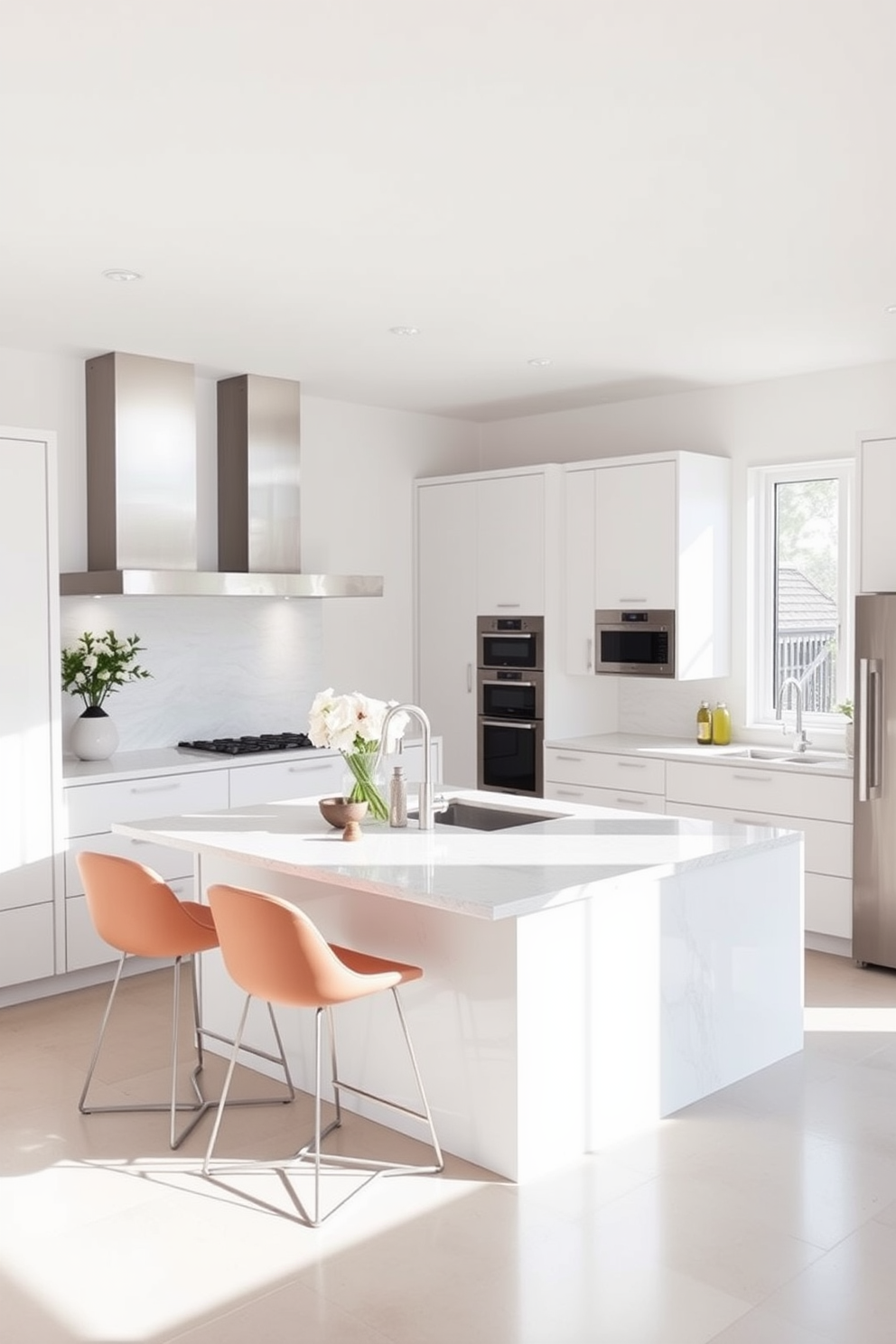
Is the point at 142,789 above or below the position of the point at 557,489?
below

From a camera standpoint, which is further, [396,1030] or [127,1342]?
[396,1030]

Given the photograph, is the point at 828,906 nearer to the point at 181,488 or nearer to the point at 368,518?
the point at 368,518

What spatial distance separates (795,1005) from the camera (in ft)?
13.8

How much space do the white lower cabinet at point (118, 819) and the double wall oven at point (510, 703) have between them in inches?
70.7

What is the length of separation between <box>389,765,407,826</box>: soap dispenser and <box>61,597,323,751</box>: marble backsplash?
7.43 feet

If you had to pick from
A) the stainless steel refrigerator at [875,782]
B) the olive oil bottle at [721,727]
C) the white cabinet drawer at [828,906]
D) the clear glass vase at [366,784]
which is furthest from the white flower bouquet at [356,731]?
the olive oil bottle at [721,727]

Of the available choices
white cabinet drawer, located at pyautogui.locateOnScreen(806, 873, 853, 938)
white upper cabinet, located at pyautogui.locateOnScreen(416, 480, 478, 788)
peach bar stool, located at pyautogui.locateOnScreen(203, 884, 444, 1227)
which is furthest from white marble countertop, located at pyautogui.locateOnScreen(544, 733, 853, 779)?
peach bar stool, located at pyautogui.locateOnScreen(203, 884, 444, 1227)

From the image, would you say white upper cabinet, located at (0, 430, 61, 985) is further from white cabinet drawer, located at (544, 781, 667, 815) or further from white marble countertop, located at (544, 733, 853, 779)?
white marble countertop, located at (544, 733, 853, 779)

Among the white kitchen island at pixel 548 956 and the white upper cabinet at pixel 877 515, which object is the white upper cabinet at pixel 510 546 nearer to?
the white upper cabinet at pixel 877 515

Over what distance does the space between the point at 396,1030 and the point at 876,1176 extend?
1366mm

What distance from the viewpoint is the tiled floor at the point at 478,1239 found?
2.62 metres

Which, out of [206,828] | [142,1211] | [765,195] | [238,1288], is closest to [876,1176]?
[238,1288]

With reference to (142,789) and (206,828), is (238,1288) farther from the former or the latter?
(142,789)

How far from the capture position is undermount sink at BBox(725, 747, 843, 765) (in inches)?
228
